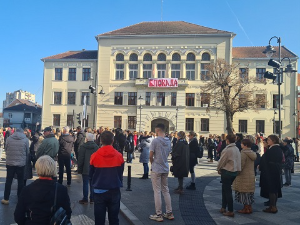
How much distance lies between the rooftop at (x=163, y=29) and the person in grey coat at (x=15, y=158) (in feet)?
108

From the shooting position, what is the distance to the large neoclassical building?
119 ft

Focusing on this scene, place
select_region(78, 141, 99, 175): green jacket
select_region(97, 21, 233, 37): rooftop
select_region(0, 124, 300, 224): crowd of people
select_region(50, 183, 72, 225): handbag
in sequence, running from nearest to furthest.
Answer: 1. select_region(50, 183, 72, 225): handbag
2. select_region(0, 124, 300, 224): crowd of people
3. select_region(78, 141, 99, 175): green jacket
4. select_region(97, 21, 233, 37): rooftop

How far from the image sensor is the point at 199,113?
36.6 meters

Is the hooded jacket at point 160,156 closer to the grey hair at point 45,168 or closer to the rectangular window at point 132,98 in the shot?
the grey hair at point 45,168

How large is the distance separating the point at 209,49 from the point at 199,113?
9.05 metres

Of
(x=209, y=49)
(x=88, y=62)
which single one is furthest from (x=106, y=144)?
(x=88, y=62)

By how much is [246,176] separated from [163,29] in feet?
117

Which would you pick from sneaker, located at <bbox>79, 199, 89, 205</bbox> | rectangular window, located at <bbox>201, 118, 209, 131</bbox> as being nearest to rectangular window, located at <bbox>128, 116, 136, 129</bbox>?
rectangular window, located at <bbox>201, 118, 209, 131</bbox>

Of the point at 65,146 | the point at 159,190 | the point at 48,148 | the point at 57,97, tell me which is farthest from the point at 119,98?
the point at 159,190

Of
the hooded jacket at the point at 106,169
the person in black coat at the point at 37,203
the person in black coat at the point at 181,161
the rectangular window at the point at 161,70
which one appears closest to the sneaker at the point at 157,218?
the hooded jacket at the point at 106,169

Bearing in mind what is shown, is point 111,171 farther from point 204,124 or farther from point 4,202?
point 204,124

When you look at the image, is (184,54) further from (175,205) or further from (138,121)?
(175,205)

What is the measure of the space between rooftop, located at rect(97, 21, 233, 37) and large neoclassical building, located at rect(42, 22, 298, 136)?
143mm

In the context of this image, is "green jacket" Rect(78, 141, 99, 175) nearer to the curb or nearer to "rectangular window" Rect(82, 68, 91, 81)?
the curb
